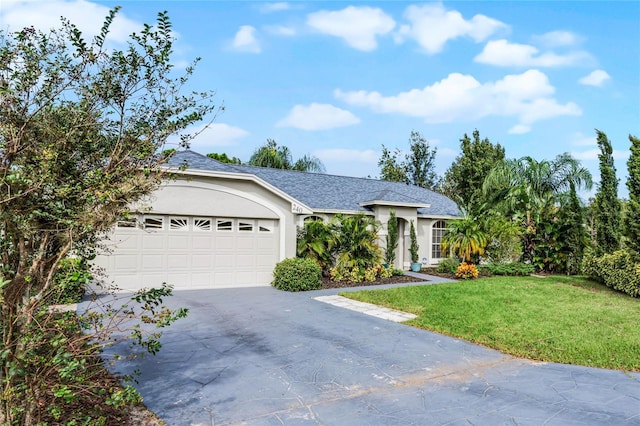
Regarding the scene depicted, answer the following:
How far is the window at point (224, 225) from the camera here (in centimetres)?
1347

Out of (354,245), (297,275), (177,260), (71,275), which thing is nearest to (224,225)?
(177,260)

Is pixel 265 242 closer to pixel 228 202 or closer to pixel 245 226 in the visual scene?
pixel 245 226

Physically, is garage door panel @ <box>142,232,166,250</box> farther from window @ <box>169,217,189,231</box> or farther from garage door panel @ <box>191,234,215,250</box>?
garage door panel @ <box>191,234,215,250</box>

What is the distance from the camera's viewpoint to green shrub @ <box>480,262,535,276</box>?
56.5 ft

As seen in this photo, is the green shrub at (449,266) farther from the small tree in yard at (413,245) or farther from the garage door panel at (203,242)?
the garage door panel at (203,242)

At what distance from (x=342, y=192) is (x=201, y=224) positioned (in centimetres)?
865

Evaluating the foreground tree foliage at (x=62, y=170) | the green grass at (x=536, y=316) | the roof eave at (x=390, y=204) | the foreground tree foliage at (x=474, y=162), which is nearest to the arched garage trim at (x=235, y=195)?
the green grass at (x=536, y=316)

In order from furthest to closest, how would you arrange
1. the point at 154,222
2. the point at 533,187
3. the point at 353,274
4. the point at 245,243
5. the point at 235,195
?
1. the point at 533,187
2. the point at 353,274
3. the point at 245,243
4. the point at 235,195
5. the point at 154,222

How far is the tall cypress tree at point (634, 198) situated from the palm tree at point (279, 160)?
24.2 m

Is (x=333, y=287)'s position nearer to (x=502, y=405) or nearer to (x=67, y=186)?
(x=502, y=405)

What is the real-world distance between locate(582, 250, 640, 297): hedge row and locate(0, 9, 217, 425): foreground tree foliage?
13.9m

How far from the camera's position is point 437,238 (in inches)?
812

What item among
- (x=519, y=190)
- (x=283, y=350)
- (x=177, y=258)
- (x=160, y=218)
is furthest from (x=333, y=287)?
(x=519, y=190)

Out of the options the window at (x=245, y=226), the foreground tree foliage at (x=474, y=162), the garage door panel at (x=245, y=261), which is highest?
the foreground tree foliage at (x=474, y=162)
